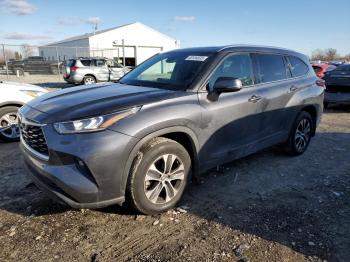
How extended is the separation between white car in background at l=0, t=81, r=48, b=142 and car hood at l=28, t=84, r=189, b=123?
2641 millimetres

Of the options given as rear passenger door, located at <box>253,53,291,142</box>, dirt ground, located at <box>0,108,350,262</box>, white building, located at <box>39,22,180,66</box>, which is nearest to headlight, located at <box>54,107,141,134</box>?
dirt ground, located at <box>0,108,350,262</box>

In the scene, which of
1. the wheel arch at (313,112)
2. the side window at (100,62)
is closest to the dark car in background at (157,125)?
the wheel arch at (313,112)

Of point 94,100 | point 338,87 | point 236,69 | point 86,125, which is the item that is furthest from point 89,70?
point 86,125

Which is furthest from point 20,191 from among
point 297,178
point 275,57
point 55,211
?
point 275,57

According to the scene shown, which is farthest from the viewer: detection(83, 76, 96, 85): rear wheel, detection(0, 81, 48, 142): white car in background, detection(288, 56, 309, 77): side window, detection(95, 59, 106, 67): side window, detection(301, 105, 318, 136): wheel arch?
detection(95, 59, 106, 67): side window

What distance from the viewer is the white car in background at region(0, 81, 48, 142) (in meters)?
6.11

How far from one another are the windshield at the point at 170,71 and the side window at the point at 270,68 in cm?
92

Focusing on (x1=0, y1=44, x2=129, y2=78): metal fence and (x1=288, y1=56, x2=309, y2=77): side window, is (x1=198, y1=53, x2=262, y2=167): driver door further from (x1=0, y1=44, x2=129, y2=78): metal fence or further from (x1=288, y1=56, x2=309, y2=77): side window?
(x1=0, y1=44, x2=129, y2=78): metal fence

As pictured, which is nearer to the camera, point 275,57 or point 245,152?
point 245,152

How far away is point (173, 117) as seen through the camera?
3436 mm

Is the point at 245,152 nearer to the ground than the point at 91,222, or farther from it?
farther from it

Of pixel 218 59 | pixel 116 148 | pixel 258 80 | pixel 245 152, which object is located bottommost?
pixel 245 152

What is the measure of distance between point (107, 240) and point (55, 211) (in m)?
0.84

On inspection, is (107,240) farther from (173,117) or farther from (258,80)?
(258,80)
